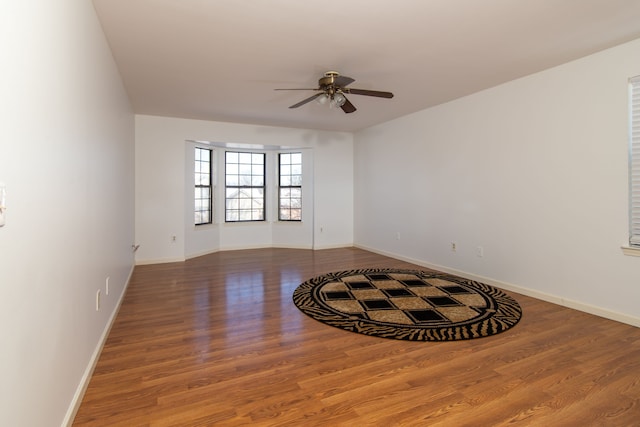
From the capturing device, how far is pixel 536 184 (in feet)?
12.0

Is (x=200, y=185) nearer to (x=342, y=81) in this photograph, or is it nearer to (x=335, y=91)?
(x=335, y=91)

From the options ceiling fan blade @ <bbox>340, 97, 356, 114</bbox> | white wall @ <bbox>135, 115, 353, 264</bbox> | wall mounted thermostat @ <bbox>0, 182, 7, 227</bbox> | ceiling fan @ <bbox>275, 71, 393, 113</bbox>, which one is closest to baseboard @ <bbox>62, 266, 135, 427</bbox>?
wall mounted thermostat @ <bbox>0, 182, 7, 227</bbox>

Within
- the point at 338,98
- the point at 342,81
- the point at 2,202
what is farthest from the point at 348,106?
the point at 2,202

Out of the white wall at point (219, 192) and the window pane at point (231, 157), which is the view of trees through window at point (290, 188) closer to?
the white wall at point (219, 192)

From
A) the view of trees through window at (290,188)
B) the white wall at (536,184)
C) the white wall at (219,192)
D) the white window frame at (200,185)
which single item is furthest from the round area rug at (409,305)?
the white window frame at (200,185)

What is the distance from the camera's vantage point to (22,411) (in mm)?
1140

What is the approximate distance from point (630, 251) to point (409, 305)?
2.01 meters

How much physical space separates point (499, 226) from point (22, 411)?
14.7 feet

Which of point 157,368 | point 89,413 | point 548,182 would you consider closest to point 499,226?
point 548,182

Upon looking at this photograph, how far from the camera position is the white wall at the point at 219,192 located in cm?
546

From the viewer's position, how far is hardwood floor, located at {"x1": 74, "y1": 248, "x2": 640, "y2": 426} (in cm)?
172

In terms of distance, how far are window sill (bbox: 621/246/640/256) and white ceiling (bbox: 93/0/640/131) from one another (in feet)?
6.08

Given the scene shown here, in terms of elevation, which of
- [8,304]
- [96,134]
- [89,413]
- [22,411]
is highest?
[96,134]

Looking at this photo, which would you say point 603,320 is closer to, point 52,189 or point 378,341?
point 378,341
